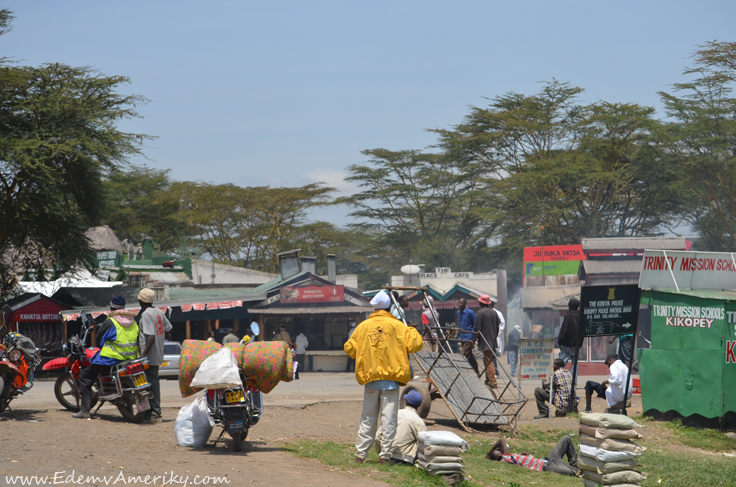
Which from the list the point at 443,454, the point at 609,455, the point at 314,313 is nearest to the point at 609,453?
the point at 609,455

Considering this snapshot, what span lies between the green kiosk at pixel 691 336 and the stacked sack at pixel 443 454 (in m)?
6.46

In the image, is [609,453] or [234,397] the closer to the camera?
[609,453]

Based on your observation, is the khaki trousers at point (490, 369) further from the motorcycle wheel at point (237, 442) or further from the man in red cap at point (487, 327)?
the motorcycle wheel at point (237, 442)

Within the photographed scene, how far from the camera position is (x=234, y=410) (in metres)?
7.89

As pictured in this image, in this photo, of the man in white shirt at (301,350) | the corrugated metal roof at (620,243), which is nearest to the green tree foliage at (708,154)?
the corrugated metal roof at (620,243)

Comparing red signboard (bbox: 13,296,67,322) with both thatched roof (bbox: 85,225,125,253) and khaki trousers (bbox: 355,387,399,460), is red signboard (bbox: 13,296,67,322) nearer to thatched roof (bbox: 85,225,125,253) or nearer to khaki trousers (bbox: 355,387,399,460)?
thatched roof (bbox: 85,225,125,253)

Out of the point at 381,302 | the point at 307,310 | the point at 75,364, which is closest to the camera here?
the point at 381,302

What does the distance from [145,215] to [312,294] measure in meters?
31.9

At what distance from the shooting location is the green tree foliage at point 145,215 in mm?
57406

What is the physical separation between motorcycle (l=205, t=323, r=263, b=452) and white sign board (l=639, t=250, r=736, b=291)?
7.72 m

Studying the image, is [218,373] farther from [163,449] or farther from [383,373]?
[383,373]

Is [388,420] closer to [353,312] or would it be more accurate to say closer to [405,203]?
[353,312]

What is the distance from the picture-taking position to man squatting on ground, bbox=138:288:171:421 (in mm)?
9828

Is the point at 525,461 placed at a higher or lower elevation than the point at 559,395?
lower
